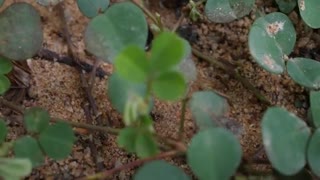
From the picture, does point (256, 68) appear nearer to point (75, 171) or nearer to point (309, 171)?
point (309, 171)

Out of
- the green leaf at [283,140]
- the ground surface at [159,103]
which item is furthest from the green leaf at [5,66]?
the green leaf at [283,140]

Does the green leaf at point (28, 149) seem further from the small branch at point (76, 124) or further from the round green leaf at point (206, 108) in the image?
the round green leaf at point (206, 108)

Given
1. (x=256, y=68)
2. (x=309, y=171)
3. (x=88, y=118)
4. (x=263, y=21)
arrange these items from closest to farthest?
(x=309, y=171), (x=263, y=21), (x=88, y=118), (x=256, y=68)

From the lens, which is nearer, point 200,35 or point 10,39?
point 10,39

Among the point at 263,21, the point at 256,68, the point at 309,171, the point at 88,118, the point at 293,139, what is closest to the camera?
the point at 293,139

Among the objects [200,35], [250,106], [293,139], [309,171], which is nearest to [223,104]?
[293,139]

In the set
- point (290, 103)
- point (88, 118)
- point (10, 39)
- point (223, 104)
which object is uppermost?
point (10, 39)

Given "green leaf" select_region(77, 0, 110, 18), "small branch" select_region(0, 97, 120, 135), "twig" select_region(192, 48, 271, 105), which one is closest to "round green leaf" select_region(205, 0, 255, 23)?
"twig" select_region(192, 48, 271, 105)
